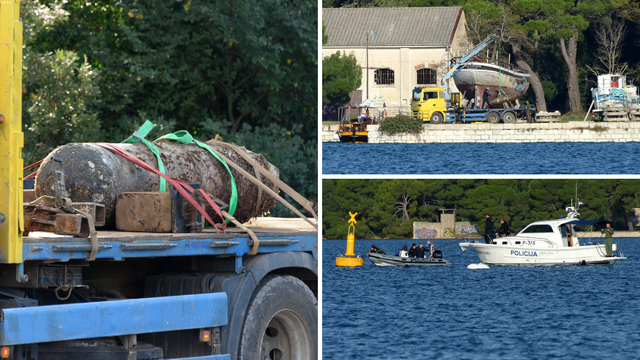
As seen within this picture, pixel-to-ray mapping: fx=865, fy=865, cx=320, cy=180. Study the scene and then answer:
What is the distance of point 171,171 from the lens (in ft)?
25.2

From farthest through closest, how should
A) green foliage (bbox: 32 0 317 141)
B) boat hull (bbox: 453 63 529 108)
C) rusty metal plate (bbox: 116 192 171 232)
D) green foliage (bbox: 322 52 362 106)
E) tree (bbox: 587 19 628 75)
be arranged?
boat hull (bbox: 453 63 529 108), green foliage (bbox: 32 0 317 141), tree (bbox: 587 19 628 75), green foliage (bbox: 322 52 362 106), rusty metal plate (bbox: 116 192 171 232)

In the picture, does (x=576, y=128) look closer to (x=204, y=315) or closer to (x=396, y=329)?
(x=396, y=329)

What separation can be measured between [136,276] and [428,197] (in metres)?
2.54

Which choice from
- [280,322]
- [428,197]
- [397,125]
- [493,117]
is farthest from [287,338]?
[493,117]

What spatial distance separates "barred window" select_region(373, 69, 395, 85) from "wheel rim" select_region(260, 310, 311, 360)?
26.0ft

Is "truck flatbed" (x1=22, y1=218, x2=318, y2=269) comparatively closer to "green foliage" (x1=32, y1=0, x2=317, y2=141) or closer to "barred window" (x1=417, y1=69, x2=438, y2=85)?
"green foliage" (x1=32, y1=0, x2=317, y2=141)

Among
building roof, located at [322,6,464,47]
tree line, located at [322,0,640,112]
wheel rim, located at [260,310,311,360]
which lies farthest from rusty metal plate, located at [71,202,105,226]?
tree line, located at [322,0,640,112]

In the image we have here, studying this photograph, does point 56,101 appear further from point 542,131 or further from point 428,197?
point 542,131

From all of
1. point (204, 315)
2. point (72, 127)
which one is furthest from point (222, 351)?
point (72, 127)

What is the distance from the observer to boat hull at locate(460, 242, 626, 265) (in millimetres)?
35188

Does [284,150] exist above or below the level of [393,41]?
below

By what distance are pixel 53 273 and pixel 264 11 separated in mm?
12218

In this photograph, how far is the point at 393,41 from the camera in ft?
45.6

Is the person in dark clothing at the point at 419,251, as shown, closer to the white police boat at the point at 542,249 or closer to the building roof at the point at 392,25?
the white police boat at the point at 542,249
